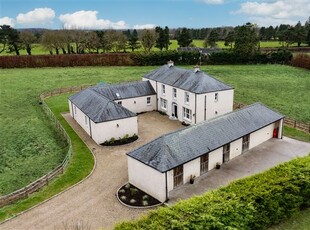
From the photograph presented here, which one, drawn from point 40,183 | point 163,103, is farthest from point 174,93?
point 40,183

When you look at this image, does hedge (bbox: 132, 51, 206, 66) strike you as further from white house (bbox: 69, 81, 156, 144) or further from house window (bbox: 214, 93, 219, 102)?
house window (bbox: 214, 93, 219, 102)

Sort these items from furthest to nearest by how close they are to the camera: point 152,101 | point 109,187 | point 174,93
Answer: point 152,101, point 174,93, point 109,187

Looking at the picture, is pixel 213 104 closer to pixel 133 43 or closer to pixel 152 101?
pixel 152 101

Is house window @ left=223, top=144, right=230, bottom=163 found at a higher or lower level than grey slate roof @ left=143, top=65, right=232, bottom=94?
lower

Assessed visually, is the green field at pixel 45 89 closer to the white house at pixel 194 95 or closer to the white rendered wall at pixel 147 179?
the white rendered wall at pixel 147 179

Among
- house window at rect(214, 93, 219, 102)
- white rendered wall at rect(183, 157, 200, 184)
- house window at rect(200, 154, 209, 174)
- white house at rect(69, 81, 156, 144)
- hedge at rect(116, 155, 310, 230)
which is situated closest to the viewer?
hedge at rect(116, 155, 310, 230)

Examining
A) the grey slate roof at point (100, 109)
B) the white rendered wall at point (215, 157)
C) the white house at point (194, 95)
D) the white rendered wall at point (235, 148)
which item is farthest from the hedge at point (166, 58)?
the white rendered wall at point (215, 157)

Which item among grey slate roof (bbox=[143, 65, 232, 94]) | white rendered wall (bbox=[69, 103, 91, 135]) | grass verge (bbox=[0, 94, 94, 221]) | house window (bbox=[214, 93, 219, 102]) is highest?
grey slate roof (bbox=[143, 65, 232, 94])

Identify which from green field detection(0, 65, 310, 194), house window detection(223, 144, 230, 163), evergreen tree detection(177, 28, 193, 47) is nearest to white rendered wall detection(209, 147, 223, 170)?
house window detection(223, 144, 230, 163)

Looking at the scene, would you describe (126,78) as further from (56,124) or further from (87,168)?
(87,168)
